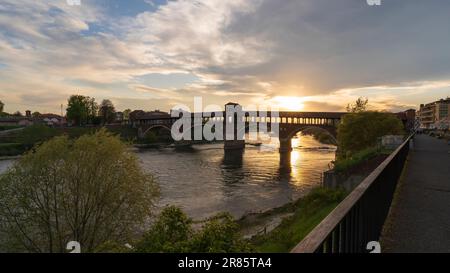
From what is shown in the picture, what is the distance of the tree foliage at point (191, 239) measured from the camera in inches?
439

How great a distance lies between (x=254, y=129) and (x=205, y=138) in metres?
30.0

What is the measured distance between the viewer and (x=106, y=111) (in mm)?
160000

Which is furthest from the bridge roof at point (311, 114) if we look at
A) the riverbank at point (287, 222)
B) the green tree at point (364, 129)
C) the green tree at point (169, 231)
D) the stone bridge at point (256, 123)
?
the green tree at point (169, 231)

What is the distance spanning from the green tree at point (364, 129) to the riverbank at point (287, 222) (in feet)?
65.9

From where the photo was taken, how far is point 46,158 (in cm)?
2662

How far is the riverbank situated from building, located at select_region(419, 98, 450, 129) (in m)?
130

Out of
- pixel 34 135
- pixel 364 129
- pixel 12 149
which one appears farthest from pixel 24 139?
pixel 364 129

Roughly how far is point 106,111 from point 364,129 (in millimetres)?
134942

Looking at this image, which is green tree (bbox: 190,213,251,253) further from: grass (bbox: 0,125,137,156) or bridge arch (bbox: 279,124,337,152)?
grass (bbox: 0,125,137,156)

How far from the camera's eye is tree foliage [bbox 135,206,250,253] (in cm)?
1116

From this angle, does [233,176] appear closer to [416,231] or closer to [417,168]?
[417,168]

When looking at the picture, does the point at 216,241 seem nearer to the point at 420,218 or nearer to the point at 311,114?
the point at 420,218
